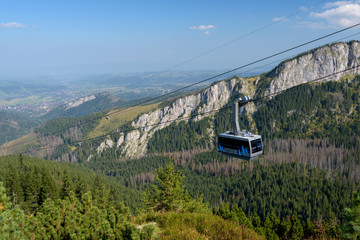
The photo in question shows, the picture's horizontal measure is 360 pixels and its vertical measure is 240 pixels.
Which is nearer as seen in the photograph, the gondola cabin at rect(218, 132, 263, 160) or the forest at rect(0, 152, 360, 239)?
the forest at rect(0, 152, 360, 239)

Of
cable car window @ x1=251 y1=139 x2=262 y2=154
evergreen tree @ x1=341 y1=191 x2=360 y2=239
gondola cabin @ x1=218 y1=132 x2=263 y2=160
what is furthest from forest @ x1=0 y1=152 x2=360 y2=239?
cable car window @ x1=251 y1=139 x2=262 y2=154

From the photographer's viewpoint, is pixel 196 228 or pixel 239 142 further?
pixel 239 142

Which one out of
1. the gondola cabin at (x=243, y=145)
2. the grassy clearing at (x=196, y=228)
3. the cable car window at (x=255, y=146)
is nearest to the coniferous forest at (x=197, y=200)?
the grassy clearing at (x=196, y=228)

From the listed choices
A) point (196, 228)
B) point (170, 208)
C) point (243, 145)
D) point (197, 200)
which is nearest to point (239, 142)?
point (243, 145)

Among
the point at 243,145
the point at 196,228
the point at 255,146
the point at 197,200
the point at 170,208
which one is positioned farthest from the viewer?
the point at 197,200

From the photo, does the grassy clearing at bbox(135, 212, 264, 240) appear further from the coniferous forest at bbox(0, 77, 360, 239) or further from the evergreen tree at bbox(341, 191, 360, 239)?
the evergreen tree at bbox(341, 191, 360, 239)

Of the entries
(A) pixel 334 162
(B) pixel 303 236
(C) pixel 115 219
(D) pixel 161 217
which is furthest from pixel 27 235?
(A) pixel 334 162

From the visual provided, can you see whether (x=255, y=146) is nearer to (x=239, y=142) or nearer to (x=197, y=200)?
(x=239, y=142)
